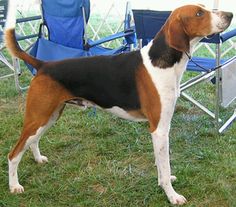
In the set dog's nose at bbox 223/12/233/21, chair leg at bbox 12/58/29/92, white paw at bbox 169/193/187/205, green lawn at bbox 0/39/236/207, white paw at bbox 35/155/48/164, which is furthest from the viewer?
chair leg at bbox 12/58/29/92

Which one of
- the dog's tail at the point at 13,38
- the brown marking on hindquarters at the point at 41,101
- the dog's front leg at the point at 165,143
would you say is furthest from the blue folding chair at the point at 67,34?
the dog's front leg at the point at 165,143

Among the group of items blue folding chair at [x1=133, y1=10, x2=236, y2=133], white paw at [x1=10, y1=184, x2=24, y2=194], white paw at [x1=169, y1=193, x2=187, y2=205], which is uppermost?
blue folding chair at [x1=133, y1=10, x2=236, y2=133]

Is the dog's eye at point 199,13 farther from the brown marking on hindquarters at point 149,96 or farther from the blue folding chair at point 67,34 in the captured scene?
the blue folding chair at point 67,34

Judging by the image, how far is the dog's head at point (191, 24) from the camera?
2756 millimetres

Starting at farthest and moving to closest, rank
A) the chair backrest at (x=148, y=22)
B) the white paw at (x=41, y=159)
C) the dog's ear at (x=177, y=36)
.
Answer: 1. the chair backrest at (x=148, y=22)
2. the white paw at (x=41, y=159)
3. the dog's ear at (x=177, y=36)

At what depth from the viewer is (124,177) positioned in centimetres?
347

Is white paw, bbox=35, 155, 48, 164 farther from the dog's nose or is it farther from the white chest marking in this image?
the dog's nose

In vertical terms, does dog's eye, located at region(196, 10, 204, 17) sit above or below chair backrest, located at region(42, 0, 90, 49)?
above

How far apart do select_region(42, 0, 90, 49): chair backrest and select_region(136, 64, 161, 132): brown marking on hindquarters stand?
182 centimetres

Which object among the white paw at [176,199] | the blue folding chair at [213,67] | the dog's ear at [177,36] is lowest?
the white paw at [176,199]

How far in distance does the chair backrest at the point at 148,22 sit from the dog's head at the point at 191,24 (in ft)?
3.08

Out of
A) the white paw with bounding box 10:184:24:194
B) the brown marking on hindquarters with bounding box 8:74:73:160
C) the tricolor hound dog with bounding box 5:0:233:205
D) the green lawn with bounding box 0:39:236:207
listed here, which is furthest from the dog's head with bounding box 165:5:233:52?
the white paw with bounding box 10:184:24:194

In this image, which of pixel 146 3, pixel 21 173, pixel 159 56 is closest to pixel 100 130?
pixel 21 173

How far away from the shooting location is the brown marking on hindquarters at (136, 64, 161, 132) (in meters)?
2.93
